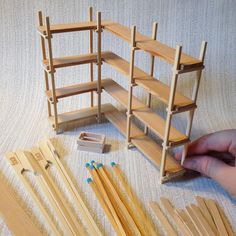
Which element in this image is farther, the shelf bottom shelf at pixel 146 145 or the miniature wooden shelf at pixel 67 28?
the miniature wooden shelf at pixel 67 28

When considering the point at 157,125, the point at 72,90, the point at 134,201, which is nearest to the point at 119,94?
the point at 72,90

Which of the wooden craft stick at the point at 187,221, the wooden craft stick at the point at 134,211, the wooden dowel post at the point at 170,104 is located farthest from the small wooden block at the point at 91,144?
the wooden craft stick at the point at 187,221

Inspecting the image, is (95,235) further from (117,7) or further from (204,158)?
(117,7)

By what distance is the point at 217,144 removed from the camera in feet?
4.54

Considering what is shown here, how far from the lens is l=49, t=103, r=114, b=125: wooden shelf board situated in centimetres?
172

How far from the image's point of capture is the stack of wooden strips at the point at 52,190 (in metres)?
1.16

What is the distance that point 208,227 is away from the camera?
116cm

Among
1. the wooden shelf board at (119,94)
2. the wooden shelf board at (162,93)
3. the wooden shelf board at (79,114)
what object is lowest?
the wooden shelf board at (79,114)

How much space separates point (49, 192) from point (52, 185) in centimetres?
4

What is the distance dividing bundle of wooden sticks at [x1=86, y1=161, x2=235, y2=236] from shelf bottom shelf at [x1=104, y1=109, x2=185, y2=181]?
0.46 ft

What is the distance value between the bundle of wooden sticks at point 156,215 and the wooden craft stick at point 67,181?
7cm

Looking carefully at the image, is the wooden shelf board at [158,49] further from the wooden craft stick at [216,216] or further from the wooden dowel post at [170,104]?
the wooden craft stick at [216,216]

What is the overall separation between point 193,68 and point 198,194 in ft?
1.78

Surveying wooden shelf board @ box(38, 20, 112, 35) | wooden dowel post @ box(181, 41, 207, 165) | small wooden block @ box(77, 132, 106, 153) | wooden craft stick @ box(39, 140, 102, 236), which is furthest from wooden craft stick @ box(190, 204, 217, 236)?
wooden shelf board @ box(38, 20, 112, 35)
